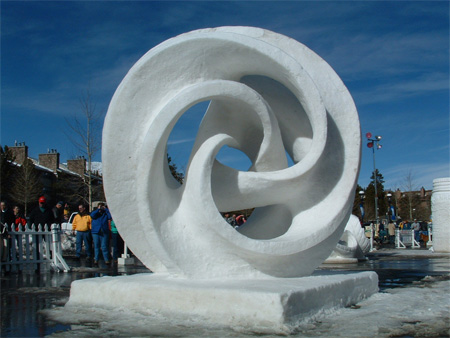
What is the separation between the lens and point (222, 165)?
677 centimetres

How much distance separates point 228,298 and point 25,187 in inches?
1434

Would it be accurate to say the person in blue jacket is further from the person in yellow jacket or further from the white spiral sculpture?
the white spiral sculpture

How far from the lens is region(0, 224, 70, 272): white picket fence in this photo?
1101 centimetres

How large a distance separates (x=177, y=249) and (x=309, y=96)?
2.63m

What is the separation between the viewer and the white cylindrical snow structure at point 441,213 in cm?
1797

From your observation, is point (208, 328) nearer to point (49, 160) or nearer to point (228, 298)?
point (228, 298)

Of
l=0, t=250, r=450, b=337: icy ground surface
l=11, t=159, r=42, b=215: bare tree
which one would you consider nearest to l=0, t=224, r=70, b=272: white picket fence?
l=0, t=250, r=450, b=337: icy ground surface

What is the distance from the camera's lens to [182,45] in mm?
6523

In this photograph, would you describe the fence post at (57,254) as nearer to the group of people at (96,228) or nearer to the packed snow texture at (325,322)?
the group of people at (96,228)

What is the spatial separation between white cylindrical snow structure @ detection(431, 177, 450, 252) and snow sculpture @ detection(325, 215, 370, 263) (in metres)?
4.27

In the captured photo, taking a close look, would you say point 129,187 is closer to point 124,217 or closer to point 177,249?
point 124,217

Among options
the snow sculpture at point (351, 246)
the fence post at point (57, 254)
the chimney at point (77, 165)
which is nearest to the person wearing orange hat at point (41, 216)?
the fence post at point (57, 254)

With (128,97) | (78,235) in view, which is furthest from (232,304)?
(78,235)

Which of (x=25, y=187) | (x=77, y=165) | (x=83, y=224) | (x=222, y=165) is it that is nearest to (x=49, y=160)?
(x=77, y=165)
